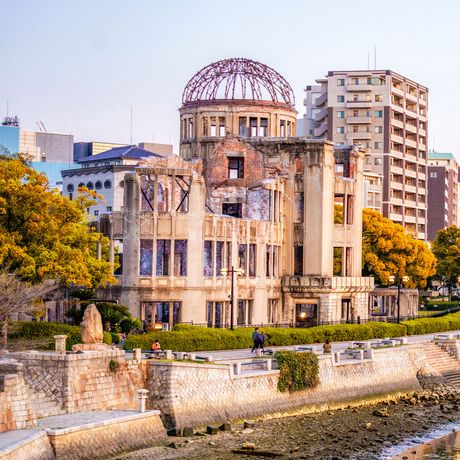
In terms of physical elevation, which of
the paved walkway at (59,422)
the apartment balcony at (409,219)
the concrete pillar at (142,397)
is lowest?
the paved walkway at (59,422)

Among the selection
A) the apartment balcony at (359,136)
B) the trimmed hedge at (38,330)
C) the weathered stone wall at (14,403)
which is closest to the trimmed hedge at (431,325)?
the trimmed hedge at (38,330)

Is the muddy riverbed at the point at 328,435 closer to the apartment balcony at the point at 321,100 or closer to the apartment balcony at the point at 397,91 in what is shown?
the apartment balcony at the point at 397,91

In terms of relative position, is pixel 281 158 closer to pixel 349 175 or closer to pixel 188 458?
pixel 349 175

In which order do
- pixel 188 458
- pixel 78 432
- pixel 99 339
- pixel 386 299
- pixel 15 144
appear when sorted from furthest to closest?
1. pixel 15 144
2. pixel 386 299
3. pixel 99 339
4. pixel 188 458
5. pixel 78 432

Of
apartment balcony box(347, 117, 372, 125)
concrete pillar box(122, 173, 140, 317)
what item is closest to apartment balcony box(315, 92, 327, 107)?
apartment balcony box(347, 117, 372, 125)

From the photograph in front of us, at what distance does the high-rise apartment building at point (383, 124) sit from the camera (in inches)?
5842

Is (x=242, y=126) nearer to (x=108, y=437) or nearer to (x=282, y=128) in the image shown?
(x=282, y=128)

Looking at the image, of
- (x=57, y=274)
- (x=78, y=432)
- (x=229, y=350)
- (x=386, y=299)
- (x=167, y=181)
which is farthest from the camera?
(x=386, y=299)

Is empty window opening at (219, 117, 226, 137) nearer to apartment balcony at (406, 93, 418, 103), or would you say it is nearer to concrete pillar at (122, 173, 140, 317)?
concrete pillar at (122, 173, 140, 317)

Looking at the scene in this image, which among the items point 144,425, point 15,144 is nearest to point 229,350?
point 144,425

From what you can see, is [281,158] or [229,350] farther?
[281,158]

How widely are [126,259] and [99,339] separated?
78.7 feet

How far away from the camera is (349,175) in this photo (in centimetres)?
8419

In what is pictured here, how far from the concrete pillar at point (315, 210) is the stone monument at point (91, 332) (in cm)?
3690
